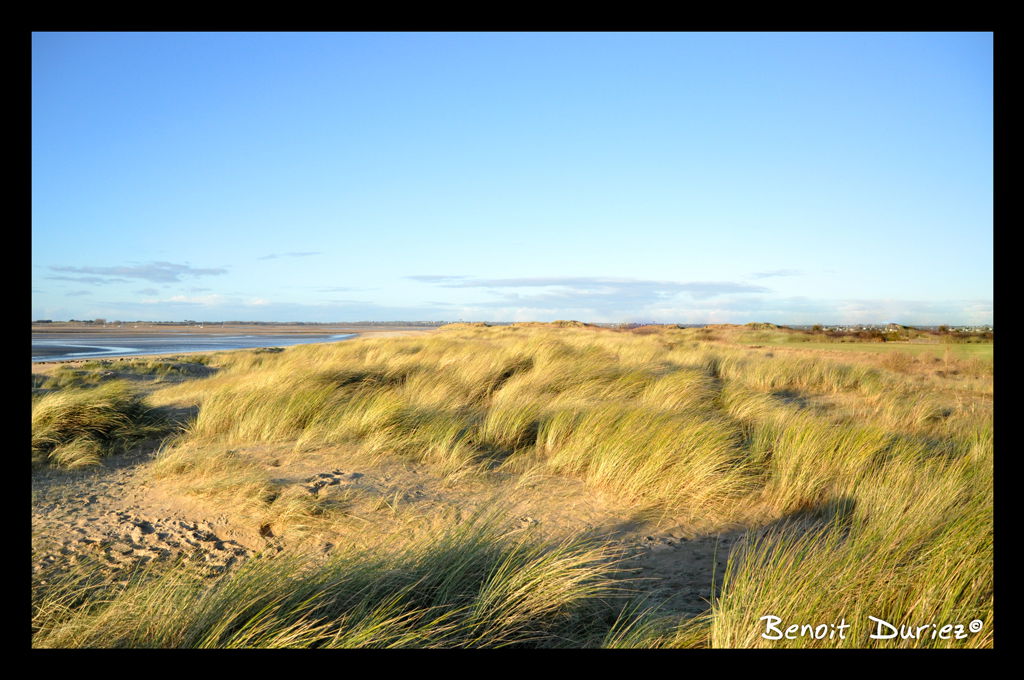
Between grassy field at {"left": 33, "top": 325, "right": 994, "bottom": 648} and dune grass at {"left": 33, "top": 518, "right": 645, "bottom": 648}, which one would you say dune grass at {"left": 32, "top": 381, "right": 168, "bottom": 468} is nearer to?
grassy field at {"left": 33, "top": 325, "right": 994, "bottom": 648}

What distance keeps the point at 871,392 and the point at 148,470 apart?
1151cm

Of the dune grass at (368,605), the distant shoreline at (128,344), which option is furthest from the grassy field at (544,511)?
the distant shoreline at (128,344)

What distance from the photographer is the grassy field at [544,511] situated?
7.30 feet

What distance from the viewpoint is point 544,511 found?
408 cm

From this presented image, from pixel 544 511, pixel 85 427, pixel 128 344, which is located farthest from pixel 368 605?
pixel 128 344

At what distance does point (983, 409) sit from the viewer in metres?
6.83

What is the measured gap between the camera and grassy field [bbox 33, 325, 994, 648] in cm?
222

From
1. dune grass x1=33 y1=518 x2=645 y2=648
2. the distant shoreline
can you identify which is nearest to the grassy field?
dune grass x1=33 y1=518 x2=645 y2=648

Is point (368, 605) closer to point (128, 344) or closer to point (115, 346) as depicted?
point (115, 346)

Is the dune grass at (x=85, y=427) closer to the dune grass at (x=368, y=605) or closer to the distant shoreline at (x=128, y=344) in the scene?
the dune grass at (x=368, y=605)
